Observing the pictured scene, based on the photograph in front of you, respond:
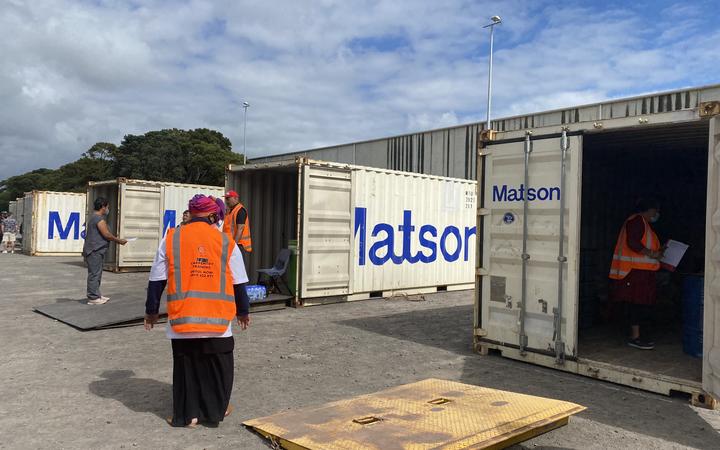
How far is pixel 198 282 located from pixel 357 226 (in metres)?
6.70

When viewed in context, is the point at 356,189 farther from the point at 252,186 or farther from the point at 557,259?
the point at 557,259

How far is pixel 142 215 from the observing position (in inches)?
615

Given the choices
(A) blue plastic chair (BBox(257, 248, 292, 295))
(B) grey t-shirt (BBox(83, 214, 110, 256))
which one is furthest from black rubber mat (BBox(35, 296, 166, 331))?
(A) blue plastic chair (BBox(257, 248, 292, 295))

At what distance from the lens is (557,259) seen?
5746mm

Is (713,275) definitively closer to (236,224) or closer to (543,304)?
(543,304)

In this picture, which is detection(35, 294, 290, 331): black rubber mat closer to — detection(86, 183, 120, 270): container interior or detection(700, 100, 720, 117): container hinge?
detection(700, 100, 720, 117): container hinge

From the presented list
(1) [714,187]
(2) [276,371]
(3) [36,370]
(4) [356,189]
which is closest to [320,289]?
(4) [356,189]

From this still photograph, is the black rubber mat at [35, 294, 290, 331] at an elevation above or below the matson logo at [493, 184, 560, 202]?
below

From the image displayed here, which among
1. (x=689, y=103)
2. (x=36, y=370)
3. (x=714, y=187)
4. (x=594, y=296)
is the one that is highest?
(x=689, y=103)

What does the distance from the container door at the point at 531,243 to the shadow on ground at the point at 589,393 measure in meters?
0.31

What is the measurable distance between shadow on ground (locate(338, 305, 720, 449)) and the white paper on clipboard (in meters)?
1.81

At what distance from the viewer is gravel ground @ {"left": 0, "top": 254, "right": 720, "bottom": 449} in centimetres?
395

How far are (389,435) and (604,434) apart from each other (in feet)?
5.75

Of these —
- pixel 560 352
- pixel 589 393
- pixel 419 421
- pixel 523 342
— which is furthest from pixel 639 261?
pixel 419 421
